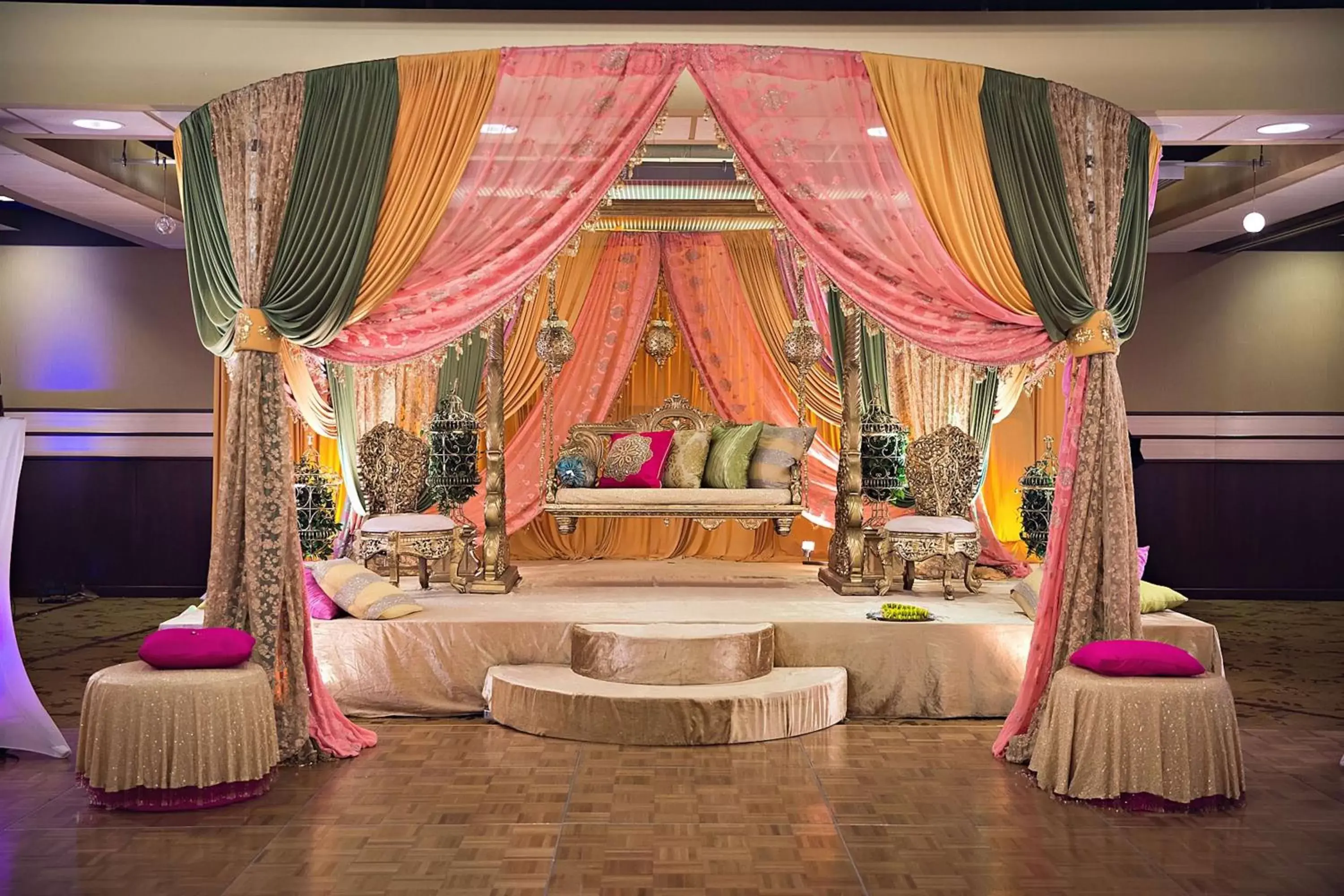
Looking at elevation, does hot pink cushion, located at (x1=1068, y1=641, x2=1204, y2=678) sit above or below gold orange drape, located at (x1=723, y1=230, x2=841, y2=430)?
below

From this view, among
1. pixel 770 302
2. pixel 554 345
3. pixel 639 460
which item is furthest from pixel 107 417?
pixel 770 302

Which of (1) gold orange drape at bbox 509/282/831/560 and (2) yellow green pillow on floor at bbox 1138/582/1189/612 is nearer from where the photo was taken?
(2) yellow green pillow on floor at bbox 1138/582/1189/612

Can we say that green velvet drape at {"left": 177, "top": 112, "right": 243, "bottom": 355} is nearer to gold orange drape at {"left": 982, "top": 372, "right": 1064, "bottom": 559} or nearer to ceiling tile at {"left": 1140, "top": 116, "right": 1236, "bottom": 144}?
ceiling tile at {"left": 1140, "top": 116, "right": 1236, "bottom": 144}

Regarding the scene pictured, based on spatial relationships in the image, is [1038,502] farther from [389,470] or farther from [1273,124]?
[389,470]

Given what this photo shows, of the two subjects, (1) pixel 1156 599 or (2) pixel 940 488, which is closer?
(1) pixel 1156 599

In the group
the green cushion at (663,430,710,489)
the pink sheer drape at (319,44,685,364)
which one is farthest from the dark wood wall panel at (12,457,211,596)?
the pink sheer drape at (319,44,685,364)

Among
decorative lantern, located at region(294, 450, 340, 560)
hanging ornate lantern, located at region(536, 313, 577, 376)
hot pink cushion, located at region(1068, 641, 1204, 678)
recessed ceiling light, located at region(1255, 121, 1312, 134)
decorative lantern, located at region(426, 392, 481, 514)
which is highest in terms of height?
recessed ceiling light, located at region(1255, 121, 1312, 134)

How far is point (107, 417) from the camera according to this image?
9781mm

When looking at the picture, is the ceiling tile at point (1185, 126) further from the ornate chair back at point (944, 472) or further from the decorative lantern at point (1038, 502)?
the ornate chair back at point (944, 472)

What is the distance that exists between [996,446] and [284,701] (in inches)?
246

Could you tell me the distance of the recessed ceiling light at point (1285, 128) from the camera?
660 cm

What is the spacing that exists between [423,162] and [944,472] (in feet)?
13.5

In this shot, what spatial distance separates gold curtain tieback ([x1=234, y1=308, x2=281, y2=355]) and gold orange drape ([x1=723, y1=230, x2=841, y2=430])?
4523 mm
